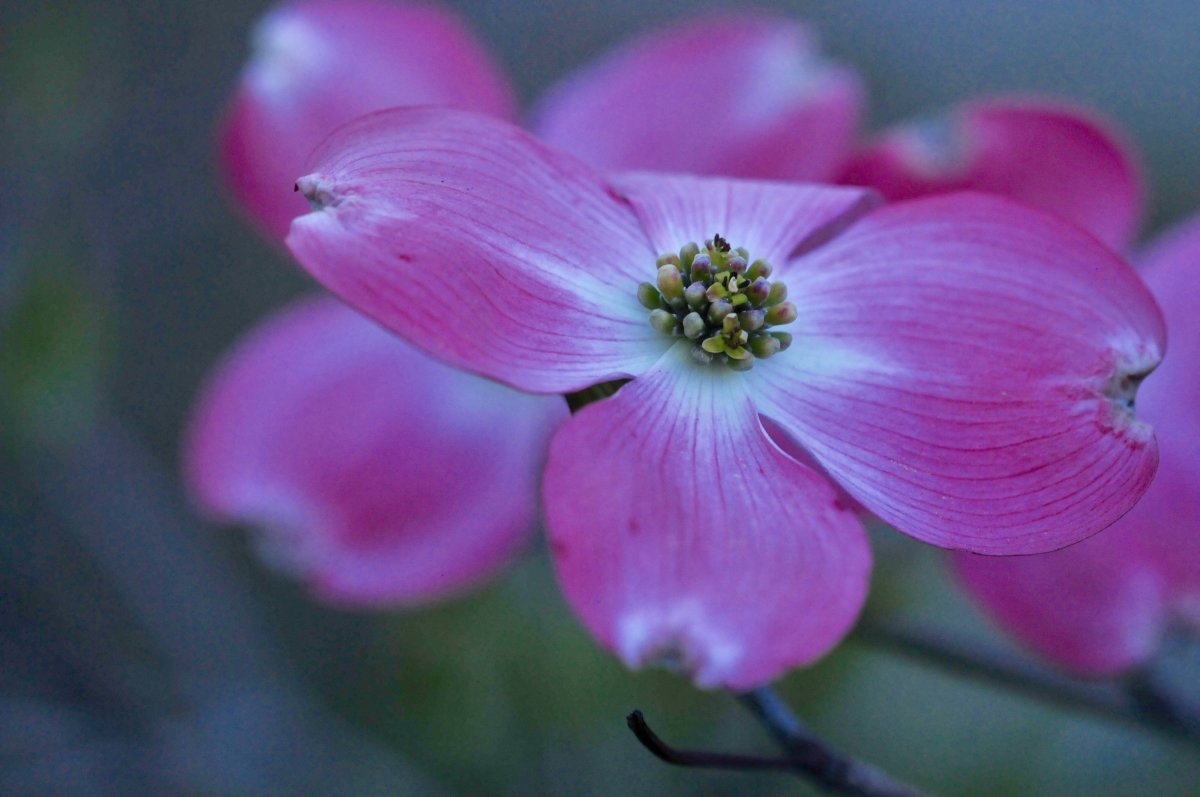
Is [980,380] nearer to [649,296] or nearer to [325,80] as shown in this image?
[649,296]

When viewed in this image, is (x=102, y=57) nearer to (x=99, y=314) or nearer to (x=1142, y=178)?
(x=99, y=314)

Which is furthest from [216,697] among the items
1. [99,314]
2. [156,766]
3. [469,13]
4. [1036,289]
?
[469,13]

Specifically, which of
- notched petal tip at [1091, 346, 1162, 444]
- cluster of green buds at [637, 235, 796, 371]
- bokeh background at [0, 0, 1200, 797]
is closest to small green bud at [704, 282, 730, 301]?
cluster of green buds at [637, 235, 796, 371]

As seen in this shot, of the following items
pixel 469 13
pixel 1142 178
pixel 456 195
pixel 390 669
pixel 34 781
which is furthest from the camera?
pixel 469 13

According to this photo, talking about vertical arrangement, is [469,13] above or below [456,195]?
above

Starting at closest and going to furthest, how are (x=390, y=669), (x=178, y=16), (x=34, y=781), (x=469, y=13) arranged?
(x=34, y=781), (x=390, y=669), (x=178, y=16), (x=469, y=13)

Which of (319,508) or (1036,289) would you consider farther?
(319,508)

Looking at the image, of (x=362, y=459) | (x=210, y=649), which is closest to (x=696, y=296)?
(x=362, y=459)
